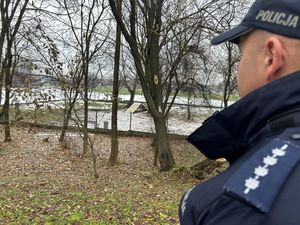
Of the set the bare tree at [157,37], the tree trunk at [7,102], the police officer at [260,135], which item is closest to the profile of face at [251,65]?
the police officer at [260,135]

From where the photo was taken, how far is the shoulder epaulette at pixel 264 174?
3.26 ft

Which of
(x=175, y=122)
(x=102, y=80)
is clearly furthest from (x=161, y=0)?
(x=175, y=122)

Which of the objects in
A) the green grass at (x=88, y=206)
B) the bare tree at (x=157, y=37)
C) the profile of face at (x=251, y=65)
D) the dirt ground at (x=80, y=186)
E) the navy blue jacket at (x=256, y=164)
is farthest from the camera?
the bare tree at (x=157, y=37)

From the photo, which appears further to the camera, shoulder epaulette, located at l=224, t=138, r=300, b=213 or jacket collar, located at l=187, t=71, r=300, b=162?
jacket collar, located at l=187, t=71, r=300, b=162

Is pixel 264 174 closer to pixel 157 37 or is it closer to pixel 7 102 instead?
pixel 157 37

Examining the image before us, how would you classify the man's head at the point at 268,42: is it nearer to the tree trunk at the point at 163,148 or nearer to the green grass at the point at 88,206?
the green grass at the point at 88,206

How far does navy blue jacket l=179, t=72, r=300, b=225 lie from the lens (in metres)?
0.98

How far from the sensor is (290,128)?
1155 mm

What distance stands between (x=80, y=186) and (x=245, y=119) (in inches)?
338

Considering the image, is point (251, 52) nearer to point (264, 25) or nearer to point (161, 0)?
point (264, 25)

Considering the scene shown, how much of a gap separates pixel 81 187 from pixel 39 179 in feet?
5.68

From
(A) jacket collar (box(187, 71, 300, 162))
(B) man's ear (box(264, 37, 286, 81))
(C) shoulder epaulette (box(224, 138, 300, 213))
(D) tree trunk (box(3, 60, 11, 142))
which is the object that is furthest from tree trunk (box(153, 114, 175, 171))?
(C) shoulder epaulette (box(224, 138, 300, 213))

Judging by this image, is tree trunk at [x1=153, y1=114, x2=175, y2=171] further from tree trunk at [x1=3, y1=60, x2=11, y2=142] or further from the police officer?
the police officer

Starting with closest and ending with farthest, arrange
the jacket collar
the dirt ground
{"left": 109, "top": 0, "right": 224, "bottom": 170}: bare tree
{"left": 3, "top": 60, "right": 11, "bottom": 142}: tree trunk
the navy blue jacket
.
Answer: the navy blue jacket, the jacket collar, the dirt ground, {"left": 109, "top": 0, "right": 224, "bottom": 170}: bare tree, {"left": 3, "top": 60, "right": 11, "bottom": 142}: tree trunk
